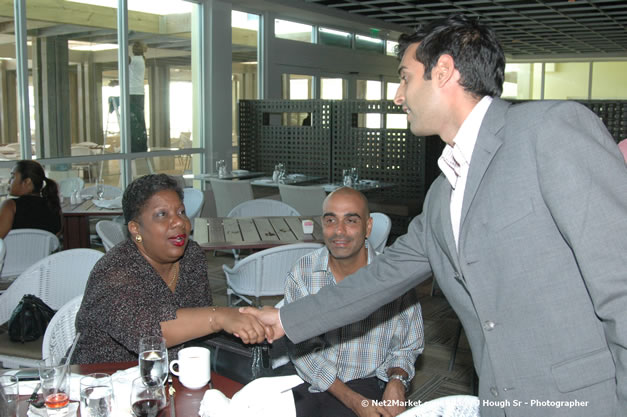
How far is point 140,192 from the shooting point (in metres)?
2.24

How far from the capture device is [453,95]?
1.41 metres

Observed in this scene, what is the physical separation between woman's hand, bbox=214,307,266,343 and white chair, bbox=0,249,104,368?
1.09m

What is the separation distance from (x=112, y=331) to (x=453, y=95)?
1.29 meters

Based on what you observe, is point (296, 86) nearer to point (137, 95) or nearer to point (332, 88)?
point (332, 88)

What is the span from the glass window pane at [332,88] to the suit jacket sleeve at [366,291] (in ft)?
37.4

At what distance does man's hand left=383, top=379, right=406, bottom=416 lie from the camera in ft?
6.77

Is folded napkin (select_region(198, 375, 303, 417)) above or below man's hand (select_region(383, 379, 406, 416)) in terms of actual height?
above

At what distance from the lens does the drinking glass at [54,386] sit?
1474 mm

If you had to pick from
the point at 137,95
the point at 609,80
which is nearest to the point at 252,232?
the point at 137,95

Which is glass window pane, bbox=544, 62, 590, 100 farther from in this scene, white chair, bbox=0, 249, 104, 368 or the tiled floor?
white chair, bbox=0, 249, 104, 368

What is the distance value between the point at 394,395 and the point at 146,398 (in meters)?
0.99

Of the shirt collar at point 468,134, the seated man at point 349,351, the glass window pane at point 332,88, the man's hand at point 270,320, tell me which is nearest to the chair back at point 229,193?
the seated man at point 349,351

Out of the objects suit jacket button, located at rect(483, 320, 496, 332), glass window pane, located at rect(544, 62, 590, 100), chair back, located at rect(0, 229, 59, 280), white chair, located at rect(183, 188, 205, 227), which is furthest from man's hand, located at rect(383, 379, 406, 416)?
glass window pane, located at rect(544, 62, 590, 100)

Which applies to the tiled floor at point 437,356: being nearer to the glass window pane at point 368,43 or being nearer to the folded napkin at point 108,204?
the folded napkin at point 108,204
